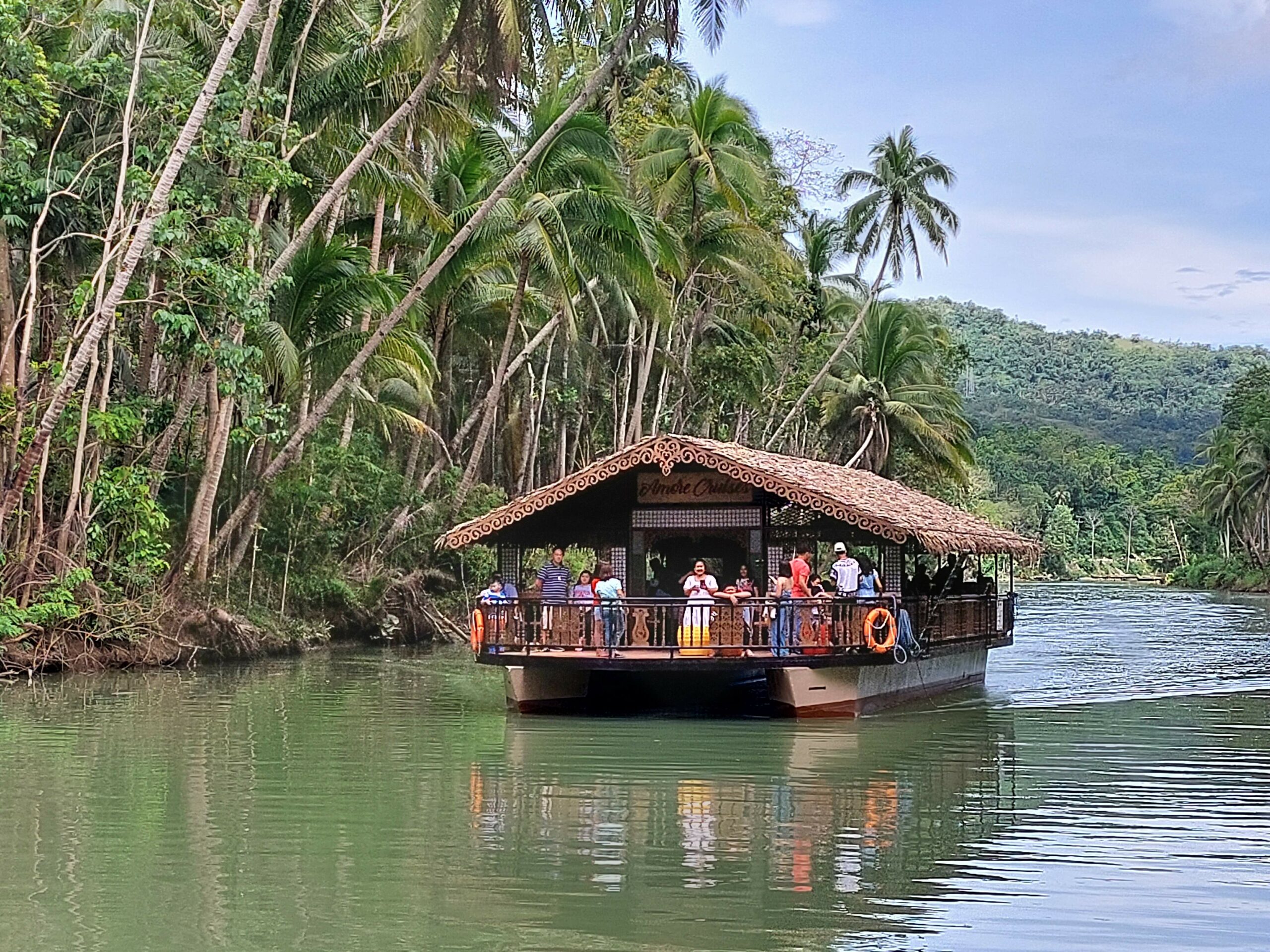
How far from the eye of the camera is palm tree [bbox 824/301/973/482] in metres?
44.3

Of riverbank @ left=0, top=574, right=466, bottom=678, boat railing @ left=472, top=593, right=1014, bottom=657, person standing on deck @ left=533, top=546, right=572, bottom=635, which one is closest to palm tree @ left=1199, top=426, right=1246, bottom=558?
riverbank @ left=0, top=574, right=466, bottom=678

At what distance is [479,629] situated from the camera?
17.0 m

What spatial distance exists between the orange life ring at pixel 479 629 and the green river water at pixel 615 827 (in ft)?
2.63

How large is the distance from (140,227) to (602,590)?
265 inches

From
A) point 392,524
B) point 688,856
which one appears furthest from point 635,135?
point 688,856

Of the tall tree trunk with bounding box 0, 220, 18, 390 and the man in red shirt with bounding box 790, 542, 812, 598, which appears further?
the tall tree trunk with bounding box 0, 220, 18, 390

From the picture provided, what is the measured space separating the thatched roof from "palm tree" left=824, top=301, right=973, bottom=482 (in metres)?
24.8

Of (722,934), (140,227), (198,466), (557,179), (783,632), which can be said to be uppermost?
(557,179)

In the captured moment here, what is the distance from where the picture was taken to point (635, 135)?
112ft

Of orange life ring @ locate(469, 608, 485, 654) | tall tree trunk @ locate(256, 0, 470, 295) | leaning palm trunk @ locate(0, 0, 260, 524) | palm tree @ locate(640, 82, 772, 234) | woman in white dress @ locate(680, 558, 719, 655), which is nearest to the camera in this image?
woman in white dress @ locate(680, 558, 719, 655)

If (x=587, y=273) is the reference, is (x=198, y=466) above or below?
below

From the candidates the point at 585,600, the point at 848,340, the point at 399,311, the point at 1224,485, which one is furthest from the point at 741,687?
the point at 1224,485

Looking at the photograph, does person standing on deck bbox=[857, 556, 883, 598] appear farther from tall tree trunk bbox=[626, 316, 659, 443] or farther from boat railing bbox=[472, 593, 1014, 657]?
tall tree trunk bbox=[626, 316, 659, 443]

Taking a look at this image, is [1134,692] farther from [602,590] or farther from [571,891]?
[571,891]
